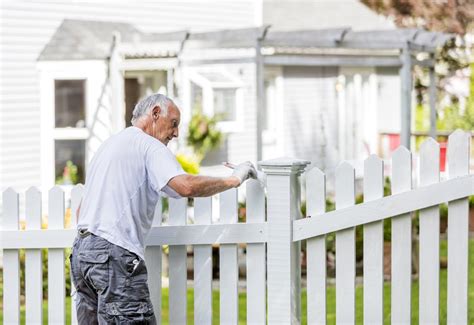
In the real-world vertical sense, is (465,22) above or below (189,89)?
above

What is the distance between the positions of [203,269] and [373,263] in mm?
928

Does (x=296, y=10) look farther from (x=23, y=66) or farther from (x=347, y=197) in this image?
(x=347, y=197)

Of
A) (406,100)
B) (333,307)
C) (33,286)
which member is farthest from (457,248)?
(406,100)

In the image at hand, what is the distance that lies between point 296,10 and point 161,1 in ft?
20.2

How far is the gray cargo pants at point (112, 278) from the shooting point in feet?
16.2

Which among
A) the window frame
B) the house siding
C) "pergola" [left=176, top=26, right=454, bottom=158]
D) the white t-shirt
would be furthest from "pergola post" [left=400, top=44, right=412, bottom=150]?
the white t-shirt

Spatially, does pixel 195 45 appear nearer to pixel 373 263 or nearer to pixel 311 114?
pixel 311 114

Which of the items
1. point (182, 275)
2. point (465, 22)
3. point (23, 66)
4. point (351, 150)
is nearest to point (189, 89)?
point (23, 66)

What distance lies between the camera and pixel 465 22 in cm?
2534

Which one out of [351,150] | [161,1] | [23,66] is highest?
[161,1]

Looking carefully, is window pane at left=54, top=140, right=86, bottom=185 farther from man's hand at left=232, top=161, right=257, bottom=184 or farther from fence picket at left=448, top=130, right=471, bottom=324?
fence picket at left=448, top=130, right=471, bottom=324

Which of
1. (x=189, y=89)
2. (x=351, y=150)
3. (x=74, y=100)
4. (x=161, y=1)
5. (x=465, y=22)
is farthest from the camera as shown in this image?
(x=465, y=22)

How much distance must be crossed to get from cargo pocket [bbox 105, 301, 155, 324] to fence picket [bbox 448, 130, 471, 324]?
168 cm

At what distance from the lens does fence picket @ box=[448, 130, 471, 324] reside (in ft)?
17.6
